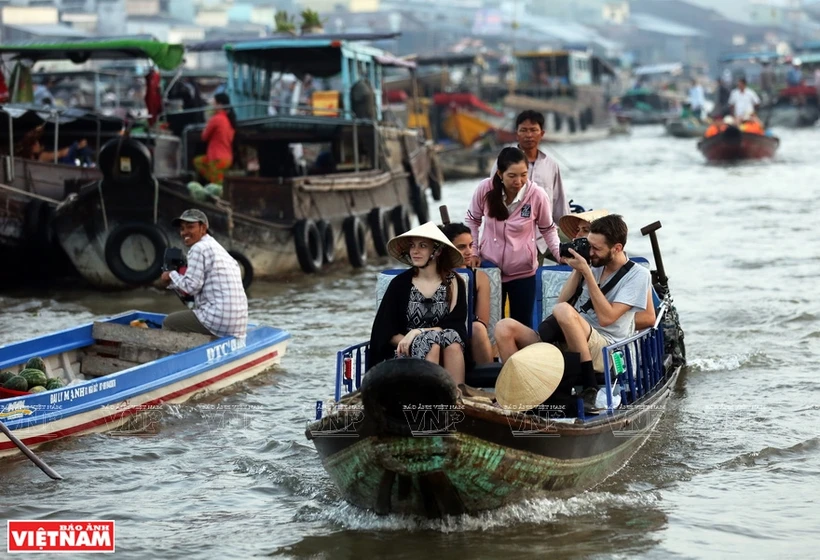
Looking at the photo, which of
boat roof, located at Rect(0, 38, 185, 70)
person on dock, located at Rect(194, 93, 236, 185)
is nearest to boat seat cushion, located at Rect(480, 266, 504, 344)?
person on dock, located at Rect(194, 93, 236, 185)

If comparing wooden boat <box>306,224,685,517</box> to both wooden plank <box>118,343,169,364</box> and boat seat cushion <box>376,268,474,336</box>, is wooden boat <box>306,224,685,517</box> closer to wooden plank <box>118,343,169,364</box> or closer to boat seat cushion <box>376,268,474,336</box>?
boat seat cushion <box>376,268,474,336</box>

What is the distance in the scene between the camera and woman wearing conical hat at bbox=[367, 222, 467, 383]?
6.26m

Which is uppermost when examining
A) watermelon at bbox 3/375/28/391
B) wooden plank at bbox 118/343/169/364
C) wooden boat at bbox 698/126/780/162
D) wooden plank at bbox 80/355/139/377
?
wooden boat at bbox 698/126/780/162

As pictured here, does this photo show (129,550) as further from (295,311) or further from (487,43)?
(487,43)

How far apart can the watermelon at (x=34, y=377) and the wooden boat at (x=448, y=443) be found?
7.41 ft

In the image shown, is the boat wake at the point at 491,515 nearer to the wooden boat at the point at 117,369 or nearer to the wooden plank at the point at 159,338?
the wooden boat at the point at 117,369

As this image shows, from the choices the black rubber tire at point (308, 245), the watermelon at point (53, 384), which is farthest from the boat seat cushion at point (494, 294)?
the black rubber tire at point (308, 245)

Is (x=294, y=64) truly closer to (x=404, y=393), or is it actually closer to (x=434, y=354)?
(x=434, y=354)

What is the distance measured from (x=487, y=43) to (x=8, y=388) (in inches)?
2167

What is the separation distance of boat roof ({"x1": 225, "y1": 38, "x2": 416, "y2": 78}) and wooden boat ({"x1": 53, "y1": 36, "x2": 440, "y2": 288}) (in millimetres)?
19

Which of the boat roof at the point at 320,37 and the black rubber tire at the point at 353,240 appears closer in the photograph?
the black rubber tire at the point at 353,240

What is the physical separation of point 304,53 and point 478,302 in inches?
422

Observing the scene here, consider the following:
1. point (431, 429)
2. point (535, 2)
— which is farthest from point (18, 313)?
point (535, 2)

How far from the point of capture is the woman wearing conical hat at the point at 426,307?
6.26 m
